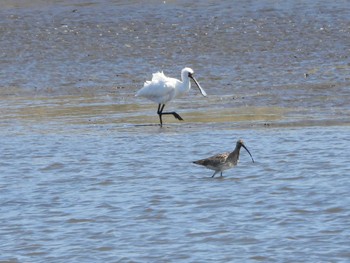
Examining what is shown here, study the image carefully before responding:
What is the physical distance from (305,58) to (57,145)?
25.3 feet

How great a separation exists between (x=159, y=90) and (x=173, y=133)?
5.91 ft

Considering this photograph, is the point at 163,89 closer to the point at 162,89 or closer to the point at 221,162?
the point at 162,89

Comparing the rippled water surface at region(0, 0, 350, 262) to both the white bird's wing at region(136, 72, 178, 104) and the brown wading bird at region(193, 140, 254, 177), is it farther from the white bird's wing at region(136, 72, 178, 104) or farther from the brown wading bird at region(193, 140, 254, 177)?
the white bird's wing at region(136, 72, 178, 104)

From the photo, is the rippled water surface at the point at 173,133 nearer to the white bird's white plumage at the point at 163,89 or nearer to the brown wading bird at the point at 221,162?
the brown wading bird at the point at 221,162

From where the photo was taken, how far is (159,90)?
50.9 ft

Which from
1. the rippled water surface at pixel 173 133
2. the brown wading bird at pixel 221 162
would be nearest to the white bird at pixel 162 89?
the rippled water surface at pixel 173 133

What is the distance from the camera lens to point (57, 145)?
43.2 ft

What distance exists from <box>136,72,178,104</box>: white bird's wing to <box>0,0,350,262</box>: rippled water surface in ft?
1.11

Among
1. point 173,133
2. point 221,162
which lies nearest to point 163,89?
point 173,133

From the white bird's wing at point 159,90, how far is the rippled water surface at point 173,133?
34cm

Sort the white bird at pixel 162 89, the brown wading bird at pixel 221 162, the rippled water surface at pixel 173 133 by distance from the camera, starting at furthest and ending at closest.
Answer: the white bird at pixel 162 89 < the brown wading bird at pixel 221 162 < the rippled water surface at pixel 173 133

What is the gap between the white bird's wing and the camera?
15.5 metres

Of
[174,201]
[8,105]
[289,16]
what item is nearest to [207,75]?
[8,105]

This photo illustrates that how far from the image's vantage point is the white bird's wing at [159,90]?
15516mm
